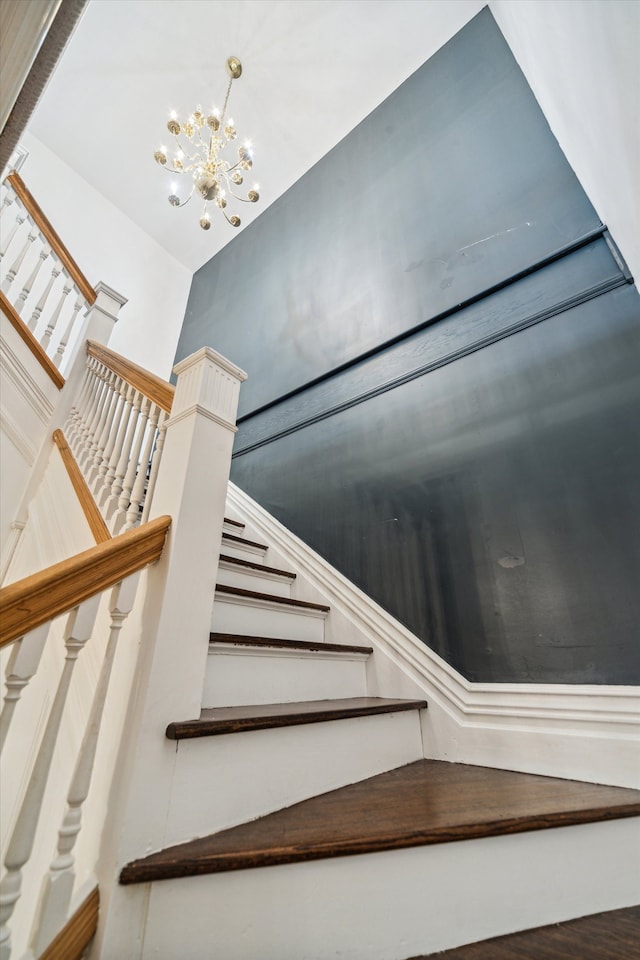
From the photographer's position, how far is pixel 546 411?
160cm

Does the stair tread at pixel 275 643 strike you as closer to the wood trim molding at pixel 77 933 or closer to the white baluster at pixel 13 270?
the wood trim molding at pixel 77 933

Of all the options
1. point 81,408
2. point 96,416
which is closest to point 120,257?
point 81,408

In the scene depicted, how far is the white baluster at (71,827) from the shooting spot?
2.09 ft

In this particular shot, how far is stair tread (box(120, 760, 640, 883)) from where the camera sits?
0.72 metres

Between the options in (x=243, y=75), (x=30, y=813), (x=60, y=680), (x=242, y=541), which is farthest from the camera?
(x=243, y=75)

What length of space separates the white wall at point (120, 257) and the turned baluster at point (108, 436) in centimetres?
235

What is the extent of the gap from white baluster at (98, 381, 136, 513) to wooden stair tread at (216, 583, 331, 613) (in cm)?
50

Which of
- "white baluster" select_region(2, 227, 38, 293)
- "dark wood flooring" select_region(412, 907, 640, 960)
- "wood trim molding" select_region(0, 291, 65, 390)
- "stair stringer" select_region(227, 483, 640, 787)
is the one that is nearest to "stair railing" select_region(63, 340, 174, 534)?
"wood trim molding" select_region(0, 291, 65, 390)

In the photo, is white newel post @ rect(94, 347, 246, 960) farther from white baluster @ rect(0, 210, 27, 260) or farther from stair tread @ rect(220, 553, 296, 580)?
white baluster @ rect(0, 210, 27, 260)

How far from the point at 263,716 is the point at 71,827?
0.39 metres

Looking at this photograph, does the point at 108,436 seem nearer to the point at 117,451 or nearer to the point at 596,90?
the point at 117,451

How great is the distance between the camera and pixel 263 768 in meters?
Answer: 0.92

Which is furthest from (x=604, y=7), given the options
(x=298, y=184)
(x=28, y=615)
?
(x=298, y=184)

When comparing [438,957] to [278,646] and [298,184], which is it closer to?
[278,646]
